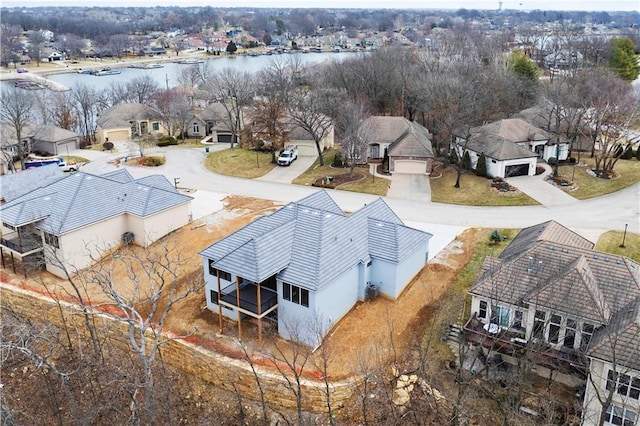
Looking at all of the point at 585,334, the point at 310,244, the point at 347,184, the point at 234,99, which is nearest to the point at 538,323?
the point at 585,334

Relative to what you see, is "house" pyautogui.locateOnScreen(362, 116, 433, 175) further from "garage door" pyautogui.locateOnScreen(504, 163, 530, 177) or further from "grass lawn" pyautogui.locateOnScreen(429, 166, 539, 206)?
"garage door" pyautogui.locateOnScreen(504, 163, 530, 177)

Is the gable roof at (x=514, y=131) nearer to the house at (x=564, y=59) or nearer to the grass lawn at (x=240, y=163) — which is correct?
the grass lawn at (x=240, y=163)

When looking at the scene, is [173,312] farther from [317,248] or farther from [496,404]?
[496,404]

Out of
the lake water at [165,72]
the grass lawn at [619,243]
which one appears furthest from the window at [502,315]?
the lake water at [165,72]

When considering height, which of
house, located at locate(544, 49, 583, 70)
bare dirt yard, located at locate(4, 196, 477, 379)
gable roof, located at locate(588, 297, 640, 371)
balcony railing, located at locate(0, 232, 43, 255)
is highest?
house, located at locate(544, 49, 583, 70)

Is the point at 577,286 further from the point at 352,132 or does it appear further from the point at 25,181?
the point at 25,181

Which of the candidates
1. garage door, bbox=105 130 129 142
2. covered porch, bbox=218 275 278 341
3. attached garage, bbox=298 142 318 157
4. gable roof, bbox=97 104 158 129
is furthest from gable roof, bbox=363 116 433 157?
garage door, bbox=105 130 129 142

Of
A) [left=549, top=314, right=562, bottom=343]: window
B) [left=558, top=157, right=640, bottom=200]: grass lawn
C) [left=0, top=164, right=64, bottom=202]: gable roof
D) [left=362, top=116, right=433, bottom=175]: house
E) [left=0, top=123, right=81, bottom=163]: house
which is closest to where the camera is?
[left=549, top=314, right=562, bottom=343]: window
